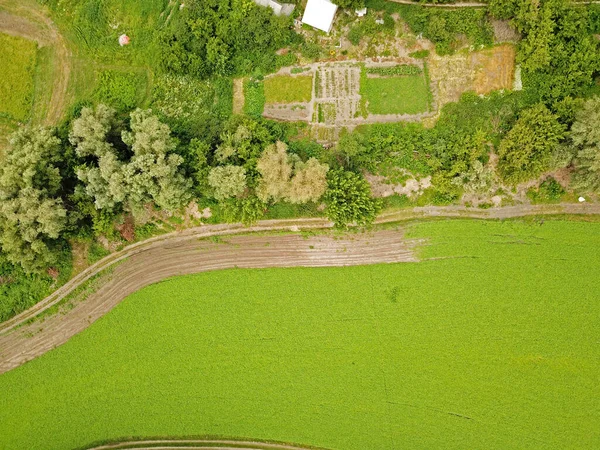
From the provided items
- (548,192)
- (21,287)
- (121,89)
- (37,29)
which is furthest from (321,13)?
(21,287)

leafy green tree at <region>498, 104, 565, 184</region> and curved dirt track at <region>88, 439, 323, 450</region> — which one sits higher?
leafy green tree at <region>498, 104, 565, 184</region>

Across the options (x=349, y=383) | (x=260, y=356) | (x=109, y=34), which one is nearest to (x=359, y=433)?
(x=349, y=383)

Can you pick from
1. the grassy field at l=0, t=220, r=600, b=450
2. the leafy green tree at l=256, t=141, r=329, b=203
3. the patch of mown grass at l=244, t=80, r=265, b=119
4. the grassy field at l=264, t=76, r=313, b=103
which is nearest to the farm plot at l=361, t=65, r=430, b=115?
the grassy field at l=264, t=76, r=313, b=103

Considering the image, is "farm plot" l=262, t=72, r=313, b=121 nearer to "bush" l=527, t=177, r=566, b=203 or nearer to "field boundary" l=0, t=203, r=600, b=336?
"field boundary" l=0, t=203, r=600, b=336

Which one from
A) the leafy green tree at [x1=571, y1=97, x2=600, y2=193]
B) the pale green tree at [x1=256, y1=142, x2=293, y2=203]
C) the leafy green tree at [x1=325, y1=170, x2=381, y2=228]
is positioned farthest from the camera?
the leafy green tree at [x1=325, y1=170, x2=381, y2=228]

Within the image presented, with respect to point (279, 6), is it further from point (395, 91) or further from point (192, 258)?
point (192, 258)
